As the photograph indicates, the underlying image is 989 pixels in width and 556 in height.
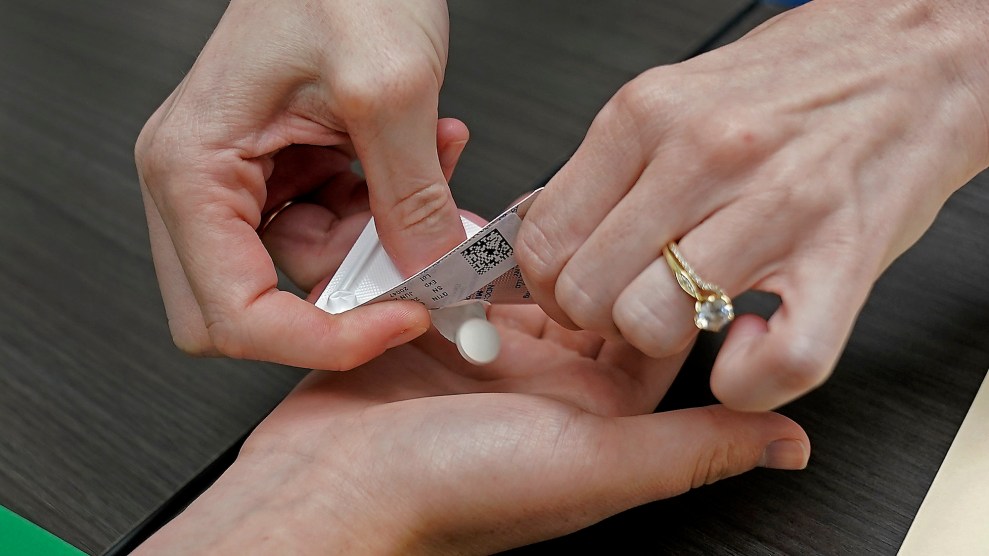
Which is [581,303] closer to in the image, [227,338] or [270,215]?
[227,338]

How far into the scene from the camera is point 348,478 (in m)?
0.71

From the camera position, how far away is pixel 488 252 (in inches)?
29.5

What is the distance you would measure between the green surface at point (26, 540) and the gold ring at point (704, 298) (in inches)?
21.5

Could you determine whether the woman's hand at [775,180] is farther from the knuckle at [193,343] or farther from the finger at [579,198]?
the knuckle at [193,343]

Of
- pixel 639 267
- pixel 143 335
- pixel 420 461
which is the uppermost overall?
pixel 639 267

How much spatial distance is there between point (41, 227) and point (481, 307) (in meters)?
0.56

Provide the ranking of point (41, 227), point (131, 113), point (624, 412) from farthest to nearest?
point (131, 113)
point (41, 227)
point (624, 412)

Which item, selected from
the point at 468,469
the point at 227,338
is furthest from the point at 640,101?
the point at 227,338

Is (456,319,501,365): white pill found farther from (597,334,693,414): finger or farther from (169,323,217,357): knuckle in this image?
(169,323,217,357): knuckle

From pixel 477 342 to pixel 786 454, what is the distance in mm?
283

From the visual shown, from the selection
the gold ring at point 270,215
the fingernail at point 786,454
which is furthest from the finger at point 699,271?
the gold ring at point 270,215

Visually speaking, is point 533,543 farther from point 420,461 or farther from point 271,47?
point 271,47

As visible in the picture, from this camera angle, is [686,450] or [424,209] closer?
[686,450]

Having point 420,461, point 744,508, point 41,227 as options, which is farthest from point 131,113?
point 744,508
